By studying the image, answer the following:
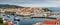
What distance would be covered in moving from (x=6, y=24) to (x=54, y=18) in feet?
1.50

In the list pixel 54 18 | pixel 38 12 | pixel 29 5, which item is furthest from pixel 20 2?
pixel 54 18

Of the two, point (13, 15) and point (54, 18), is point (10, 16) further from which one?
point (54, 18)

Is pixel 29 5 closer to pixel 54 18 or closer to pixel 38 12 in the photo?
pixel 38 12

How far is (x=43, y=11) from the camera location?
1093 millimetres

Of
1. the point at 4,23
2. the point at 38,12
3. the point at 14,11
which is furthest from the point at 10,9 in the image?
the point at 38,12

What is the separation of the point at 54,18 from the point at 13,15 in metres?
0.39

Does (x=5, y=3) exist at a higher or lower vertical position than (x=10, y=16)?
higher

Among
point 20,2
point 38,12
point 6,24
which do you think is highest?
point 20,2

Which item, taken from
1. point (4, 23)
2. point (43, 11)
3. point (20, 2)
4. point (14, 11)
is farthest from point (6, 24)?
point (43, 11)

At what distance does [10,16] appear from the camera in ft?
3.60

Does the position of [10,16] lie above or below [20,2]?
below

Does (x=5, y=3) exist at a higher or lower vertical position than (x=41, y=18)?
higher

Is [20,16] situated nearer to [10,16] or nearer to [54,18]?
[10,16]

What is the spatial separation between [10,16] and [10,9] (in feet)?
0.22
